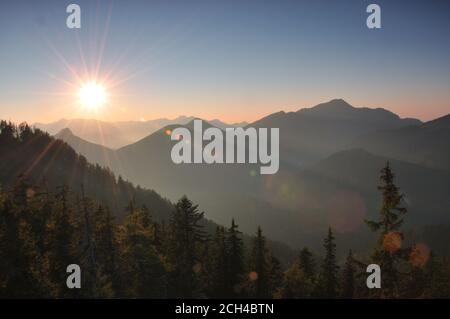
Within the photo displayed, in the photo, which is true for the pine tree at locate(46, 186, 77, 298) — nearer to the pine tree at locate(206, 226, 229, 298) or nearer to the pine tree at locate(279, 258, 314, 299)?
the pine tree at locate(206, 226, 229, 298)

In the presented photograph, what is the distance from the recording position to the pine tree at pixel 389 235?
22.1 metres

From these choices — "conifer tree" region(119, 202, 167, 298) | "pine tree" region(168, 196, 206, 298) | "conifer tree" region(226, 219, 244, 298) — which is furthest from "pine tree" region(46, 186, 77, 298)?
"conifer tree" region(226, 219, 244, 298)

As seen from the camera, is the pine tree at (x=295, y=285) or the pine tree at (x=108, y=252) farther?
A: the pine tree at (x=295, y=285)

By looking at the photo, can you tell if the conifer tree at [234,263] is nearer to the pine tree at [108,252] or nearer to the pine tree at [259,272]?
the pine tree at [259,272]

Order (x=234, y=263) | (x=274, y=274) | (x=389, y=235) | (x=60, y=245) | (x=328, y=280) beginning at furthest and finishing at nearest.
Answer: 1. (x=274, y=274)
2. (x=328, y=280)
3. (x=234, y=263)
4. (x=60, y=245)
5. (x=389, y=235)

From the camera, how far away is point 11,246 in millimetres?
21531

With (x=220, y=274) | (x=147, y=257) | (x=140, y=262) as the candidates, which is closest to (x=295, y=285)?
(x=220, y=274)

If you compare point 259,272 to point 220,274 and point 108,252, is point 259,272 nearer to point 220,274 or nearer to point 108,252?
point 220,274

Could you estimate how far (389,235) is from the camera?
22297 mm

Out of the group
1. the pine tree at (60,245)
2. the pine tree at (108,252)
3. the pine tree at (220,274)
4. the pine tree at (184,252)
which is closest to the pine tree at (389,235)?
the pine tree at (184,252)

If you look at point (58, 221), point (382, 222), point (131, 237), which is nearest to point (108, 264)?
point (131, 237)

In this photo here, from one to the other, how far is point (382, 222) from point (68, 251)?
2448cm
